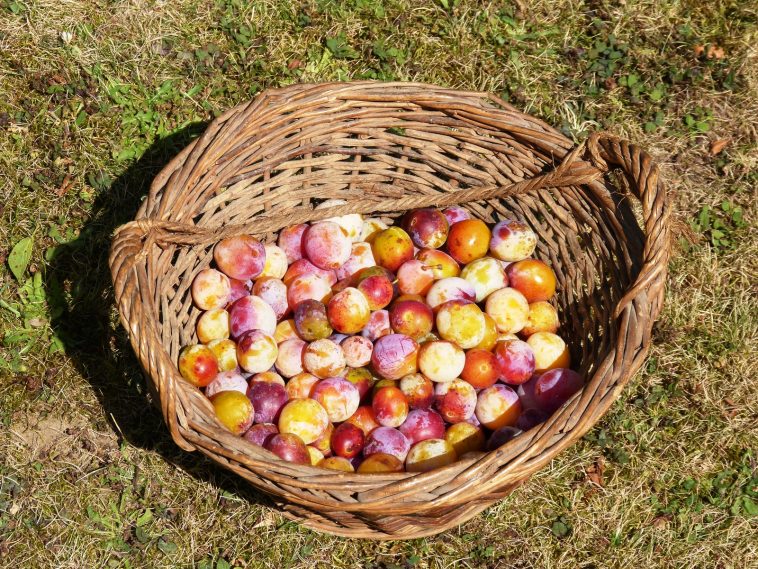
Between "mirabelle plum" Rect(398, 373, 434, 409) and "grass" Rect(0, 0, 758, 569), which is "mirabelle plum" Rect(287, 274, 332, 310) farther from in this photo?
"grass" Rect(0, 0, 758, 569)

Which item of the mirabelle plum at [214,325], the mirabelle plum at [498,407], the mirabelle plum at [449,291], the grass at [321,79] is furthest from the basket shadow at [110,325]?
the mirabelle plum at [449,291]

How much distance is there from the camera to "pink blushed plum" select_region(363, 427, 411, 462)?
7.93 ft

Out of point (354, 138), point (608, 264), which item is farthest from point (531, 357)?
point (354, 138)

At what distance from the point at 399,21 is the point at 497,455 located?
93.9 inches

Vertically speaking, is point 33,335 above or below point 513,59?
below

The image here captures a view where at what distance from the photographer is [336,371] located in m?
2.59

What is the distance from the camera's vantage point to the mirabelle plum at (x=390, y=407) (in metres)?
2.47

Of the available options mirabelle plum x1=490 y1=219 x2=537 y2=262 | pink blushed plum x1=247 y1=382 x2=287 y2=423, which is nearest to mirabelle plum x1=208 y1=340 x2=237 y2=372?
pink blushed plum x1=247 y1=382 x2=287 y2=423

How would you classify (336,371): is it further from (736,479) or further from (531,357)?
(736,479)

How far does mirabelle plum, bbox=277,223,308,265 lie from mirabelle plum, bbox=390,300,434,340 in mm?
466

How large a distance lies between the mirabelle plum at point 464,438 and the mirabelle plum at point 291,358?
21.7 inches

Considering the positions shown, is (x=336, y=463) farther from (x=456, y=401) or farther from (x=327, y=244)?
(x=327, y=244)

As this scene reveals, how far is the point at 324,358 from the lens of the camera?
2.55 metres

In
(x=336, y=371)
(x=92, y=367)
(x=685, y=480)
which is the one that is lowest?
(x=685, y=480)
